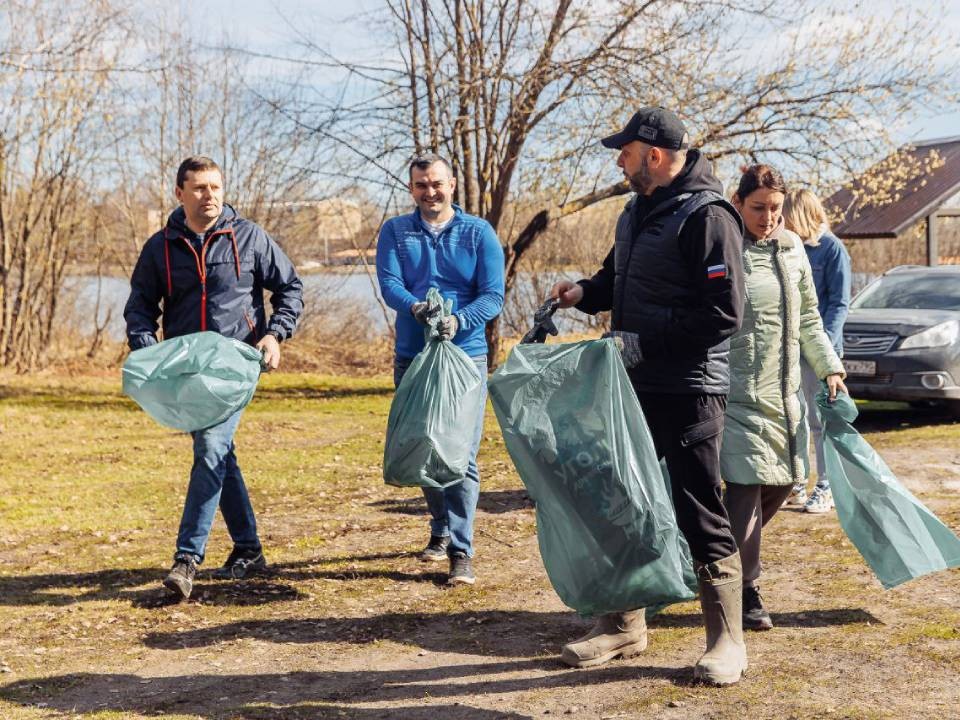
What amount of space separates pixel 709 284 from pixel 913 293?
8.68m

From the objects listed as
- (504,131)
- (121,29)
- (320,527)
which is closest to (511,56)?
(504,131)

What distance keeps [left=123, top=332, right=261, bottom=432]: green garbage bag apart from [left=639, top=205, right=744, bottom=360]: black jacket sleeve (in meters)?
2.03

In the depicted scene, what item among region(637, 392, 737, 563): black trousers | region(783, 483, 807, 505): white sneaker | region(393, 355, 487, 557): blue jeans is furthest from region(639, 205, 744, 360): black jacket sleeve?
region(783, 483, 807, 505): white sneaker

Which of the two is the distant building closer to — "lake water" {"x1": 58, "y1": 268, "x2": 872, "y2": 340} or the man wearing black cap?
"lake water" {"x1": 58, "y1": 268, "x2": 872, "y2": 340}

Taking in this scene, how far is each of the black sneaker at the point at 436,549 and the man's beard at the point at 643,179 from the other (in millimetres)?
2578

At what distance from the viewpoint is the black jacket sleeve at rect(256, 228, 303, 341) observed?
5.25m

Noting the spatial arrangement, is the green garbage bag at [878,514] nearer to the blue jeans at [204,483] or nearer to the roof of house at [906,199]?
the blue jeans at [204,483]

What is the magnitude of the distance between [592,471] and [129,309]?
2554 mm

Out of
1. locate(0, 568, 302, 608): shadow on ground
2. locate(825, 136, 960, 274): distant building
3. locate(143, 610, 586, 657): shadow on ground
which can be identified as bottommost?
locate(143, 610, 586, 657): shadow on ground

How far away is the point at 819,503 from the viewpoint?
664 centimetres

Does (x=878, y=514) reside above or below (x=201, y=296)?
below

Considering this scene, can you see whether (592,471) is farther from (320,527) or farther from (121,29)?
(121,29)

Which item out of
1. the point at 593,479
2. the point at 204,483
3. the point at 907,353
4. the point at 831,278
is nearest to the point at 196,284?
the point at 204,483

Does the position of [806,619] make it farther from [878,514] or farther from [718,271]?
[718,271]
